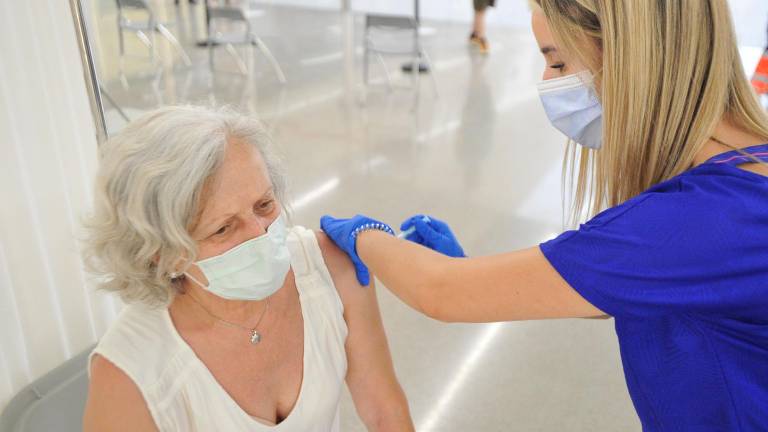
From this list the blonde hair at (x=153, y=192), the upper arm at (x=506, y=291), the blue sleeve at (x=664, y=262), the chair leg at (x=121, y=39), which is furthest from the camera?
the chair leg at (x=121, y=39)

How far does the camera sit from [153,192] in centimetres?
104

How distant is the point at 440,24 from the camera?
10.0m

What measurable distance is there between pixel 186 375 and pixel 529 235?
8.27ft

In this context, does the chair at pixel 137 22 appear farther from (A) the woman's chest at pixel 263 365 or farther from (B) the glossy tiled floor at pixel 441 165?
(A) the woman's chest at pixel 263 365

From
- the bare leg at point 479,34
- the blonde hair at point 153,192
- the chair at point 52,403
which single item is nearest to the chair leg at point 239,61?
the bare leg at point 479,34

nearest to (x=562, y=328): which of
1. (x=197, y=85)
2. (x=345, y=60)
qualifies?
(x=197, y=85)

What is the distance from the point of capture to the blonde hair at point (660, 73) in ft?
3.01

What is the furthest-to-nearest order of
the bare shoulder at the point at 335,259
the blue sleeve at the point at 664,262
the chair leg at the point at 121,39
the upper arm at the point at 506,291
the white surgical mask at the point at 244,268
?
the chair leg at the point at 121,39
the bare shoulder at the point at 335,259
the white surgical mask at the point at 244,268
the upper arm at the point at 506,291
the blue sleeve at the point at 664,262

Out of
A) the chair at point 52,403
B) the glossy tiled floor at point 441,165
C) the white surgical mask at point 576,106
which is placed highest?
the white surgical mask at point 576,106

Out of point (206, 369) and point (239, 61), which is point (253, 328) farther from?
point (239, 61)

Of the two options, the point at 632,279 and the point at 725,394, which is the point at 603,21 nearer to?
the point at 632,279

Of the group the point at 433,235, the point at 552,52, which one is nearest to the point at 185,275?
the point at 433,235

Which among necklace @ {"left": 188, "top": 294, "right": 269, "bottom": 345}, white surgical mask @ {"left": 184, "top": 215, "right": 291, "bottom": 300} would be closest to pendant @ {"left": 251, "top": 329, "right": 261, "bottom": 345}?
necklace @ {"left": 188, "top": 294, "right": 269, "bottom": 345}

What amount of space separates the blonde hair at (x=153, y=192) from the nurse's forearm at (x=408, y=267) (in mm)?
312
